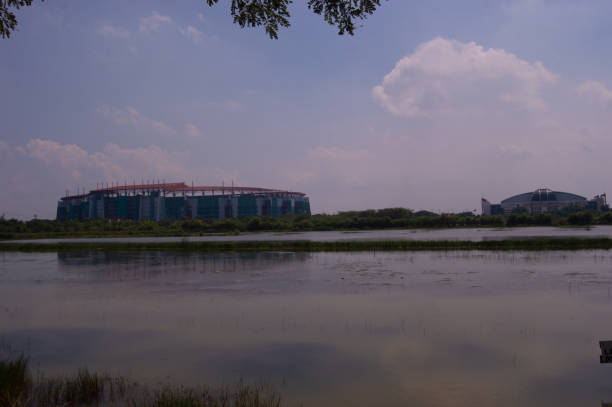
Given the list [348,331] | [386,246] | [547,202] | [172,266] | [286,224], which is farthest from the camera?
[547,202]

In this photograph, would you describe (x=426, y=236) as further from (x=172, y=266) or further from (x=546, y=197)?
(x=546, y=197)

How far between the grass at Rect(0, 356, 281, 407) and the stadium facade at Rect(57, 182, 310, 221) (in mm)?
112284

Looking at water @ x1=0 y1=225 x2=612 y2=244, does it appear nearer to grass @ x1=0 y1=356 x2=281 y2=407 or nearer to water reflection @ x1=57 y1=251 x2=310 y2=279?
water reflection @ x1=57 y1=251 x2=310 y2=279

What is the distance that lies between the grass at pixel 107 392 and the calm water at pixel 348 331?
0.53 meters

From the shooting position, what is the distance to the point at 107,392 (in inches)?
280

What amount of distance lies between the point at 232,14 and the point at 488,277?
1539 cm

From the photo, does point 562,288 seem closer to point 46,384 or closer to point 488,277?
point 488,277

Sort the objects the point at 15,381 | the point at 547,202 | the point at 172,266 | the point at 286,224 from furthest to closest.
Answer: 1. the point at 547,202
2. the point at 286,224
3. the point at 172,266
4. the point at 15,381

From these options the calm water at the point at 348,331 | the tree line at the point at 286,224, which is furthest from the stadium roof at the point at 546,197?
the calm water at the point at 348,331

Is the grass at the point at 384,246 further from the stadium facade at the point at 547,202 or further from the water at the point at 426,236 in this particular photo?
the stadium facade at the point at 547,202

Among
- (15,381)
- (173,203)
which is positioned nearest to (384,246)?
(15,381)

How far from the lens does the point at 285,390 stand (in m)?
7.27

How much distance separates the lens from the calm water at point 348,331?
7426 millimetres

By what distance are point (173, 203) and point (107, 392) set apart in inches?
4613
